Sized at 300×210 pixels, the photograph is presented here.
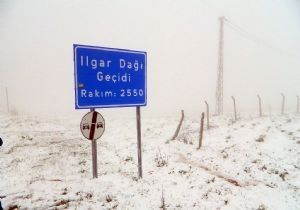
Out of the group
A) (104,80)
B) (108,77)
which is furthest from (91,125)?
(108,77)

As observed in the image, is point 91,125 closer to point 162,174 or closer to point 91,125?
point 91,125

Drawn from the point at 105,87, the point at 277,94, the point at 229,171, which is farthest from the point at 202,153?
the point at 277,94

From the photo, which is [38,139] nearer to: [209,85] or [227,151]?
[227,151]

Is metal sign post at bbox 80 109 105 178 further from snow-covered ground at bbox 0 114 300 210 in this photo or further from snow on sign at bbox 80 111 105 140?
snow-covered ground at bbox 0 114 300 210

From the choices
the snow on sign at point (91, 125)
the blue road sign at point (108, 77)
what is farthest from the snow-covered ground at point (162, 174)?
the blue road sign at point (108, 77)

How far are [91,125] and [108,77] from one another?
60.3 inches

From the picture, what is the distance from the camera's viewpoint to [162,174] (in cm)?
995

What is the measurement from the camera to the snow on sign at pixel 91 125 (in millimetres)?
7891

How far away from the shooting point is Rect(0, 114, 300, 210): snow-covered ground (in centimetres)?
721

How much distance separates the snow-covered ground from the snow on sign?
5.02 feet

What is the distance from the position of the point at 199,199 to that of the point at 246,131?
11.5 m

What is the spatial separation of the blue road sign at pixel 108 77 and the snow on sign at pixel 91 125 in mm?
310

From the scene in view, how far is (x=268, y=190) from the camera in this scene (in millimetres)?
8406

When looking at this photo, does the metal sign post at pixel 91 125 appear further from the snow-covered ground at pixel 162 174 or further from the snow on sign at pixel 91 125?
the snow-covered ground at pixel 162 174
